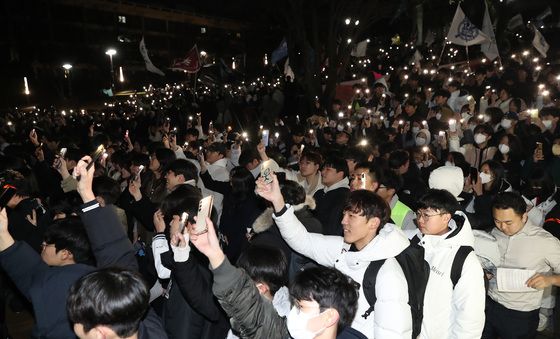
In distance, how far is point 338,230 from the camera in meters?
4.64

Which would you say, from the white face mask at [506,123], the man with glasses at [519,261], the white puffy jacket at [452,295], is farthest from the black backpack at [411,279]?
the white face mask at [506,123]

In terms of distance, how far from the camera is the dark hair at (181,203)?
11.5 ft

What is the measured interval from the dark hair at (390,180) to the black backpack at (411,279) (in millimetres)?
1994

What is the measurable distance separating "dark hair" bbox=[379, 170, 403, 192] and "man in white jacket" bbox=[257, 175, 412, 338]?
5.49 ft

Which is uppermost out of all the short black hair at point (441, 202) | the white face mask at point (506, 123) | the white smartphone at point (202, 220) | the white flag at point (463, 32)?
the white flag at point (463, 32)

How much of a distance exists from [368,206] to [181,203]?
4.73 feet

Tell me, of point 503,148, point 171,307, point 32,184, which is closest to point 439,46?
point 503,148

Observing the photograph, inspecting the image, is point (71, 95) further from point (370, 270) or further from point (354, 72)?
point (370, 270)

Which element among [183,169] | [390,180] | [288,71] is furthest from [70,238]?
[288,71]

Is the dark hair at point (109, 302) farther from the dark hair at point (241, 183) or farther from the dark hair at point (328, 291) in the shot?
the dark hair at point (241, 183)

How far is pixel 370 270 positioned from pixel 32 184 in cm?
544

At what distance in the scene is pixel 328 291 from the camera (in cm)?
231

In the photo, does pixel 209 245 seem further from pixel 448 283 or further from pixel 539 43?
pixel 539 43

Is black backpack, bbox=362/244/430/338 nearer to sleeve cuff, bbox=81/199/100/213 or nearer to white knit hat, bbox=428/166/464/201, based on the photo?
white knit hat, bbox=428/166/464/201
